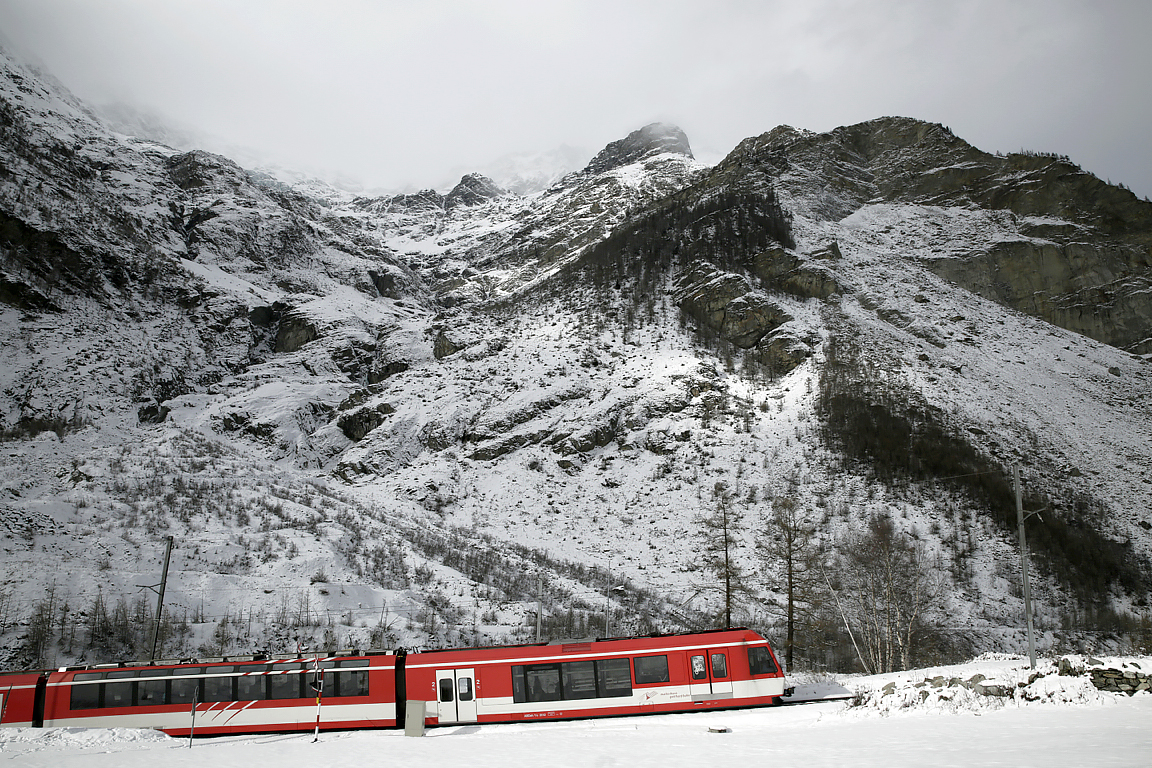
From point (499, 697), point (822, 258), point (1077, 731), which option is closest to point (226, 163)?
point (822, 258)

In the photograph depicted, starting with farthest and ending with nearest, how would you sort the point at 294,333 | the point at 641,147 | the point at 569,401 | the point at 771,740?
the point at 641,147 < the point at 294,333 < the point at 569,401 < the point at 771,740

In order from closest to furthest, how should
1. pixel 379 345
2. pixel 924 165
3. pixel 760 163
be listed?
pixel 379 345, pixel 924 165, pixel 760 163

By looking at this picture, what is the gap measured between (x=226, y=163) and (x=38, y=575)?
127 m

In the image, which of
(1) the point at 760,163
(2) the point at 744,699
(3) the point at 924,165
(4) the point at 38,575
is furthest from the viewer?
(1) the point at 760,163

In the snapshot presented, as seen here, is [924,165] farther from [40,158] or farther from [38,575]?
[40,158]

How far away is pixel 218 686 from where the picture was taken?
2038cm

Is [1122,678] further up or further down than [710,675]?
further up

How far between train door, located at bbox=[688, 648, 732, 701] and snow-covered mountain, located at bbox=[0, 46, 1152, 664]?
484 inches

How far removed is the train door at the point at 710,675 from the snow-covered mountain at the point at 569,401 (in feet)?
40.4

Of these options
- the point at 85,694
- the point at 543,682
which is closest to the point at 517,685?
the point at 543,682

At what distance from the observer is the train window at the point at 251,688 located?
20.3m

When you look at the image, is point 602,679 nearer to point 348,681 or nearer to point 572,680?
point 572,680

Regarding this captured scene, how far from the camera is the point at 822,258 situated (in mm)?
83625

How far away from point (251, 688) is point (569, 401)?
51.7 metres
